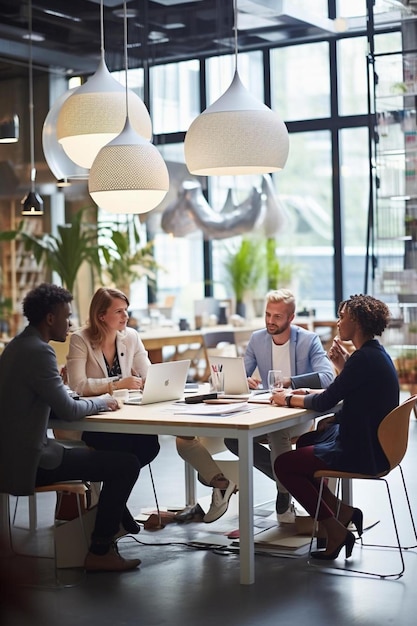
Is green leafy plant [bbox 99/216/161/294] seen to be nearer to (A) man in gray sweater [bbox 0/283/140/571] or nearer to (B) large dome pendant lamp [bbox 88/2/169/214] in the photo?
(B) large dome pendant lamp [bbox 88/2/169/214]

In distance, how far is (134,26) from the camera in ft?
31.4

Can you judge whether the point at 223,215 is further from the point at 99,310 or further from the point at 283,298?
the point at 99,310

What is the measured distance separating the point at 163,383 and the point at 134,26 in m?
5.79

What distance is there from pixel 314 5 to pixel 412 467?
689 cm

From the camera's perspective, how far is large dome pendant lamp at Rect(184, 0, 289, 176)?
4422 mm

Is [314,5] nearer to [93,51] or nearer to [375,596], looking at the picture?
[93,51]

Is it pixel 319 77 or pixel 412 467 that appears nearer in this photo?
pixel 412 467

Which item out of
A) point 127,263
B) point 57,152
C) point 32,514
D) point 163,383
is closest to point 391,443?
point 163,383

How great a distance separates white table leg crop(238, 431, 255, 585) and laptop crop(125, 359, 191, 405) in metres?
0.82

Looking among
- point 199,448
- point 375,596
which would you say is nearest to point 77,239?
point 199,448

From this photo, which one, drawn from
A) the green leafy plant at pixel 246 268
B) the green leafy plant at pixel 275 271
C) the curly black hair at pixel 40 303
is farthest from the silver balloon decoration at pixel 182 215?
the curly black hair at pixel 40 303

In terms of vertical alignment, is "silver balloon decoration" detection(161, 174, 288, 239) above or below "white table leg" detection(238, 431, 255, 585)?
above

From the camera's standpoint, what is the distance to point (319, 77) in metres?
12.7

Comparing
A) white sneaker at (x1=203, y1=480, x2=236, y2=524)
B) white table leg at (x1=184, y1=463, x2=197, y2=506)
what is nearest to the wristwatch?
white sneaker at (x1=203, y1=480, x2=236, y2=524)
